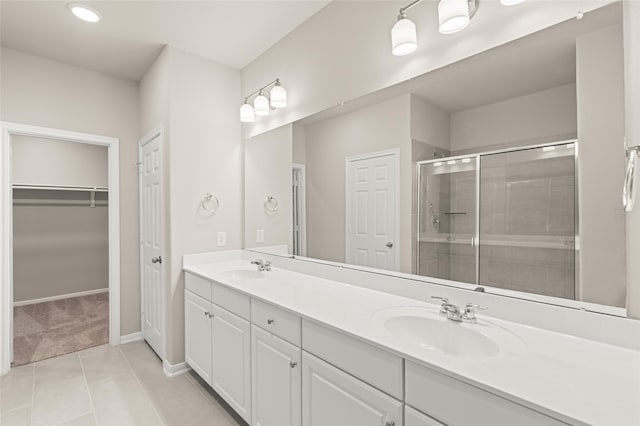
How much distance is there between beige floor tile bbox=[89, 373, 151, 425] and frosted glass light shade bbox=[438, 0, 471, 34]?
2.83m

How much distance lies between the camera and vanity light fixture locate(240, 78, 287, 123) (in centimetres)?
227

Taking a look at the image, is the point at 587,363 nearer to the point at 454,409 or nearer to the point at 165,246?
the point at 454,409

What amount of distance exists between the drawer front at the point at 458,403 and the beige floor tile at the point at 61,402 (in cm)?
225

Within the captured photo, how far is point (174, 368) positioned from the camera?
245cm

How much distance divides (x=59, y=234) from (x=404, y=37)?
522 centimetres

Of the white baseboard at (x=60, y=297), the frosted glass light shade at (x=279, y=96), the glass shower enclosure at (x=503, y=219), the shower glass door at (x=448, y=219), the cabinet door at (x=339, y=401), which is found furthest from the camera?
the white baseboard at (x=60, y=297)

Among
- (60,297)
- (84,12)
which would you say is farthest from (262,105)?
(60,297)

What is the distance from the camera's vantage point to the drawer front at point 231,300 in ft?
5.63

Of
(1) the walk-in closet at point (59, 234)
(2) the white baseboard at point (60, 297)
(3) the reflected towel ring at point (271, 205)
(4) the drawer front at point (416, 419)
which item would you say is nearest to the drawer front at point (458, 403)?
(4) the drawer front at point (416, 419)

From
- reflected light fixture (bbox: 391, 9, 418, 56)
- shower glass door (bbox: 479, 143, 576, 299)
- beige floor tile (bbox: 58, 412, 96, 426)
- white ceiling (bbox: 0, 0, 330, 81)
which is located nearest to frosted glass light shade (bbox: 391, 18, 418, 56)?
reflected light fixture (bbox: 391, 9, 418, 56)

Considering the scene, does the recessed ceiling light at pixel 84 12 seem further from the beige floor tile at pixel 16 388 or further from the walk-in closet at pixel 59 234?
the walk-in closet at pixel 59 234

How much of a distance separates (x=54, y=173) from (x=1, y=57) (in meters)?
2.17

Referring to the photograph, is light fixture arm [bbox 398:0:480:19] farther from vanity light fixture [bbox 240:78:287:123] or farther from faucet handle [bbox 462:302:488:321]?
faucet handle [bbox 462:302:488:321]

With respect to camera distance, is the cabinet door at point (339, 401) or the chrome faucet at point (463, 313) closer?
the cabinet door at point (339, 401)
